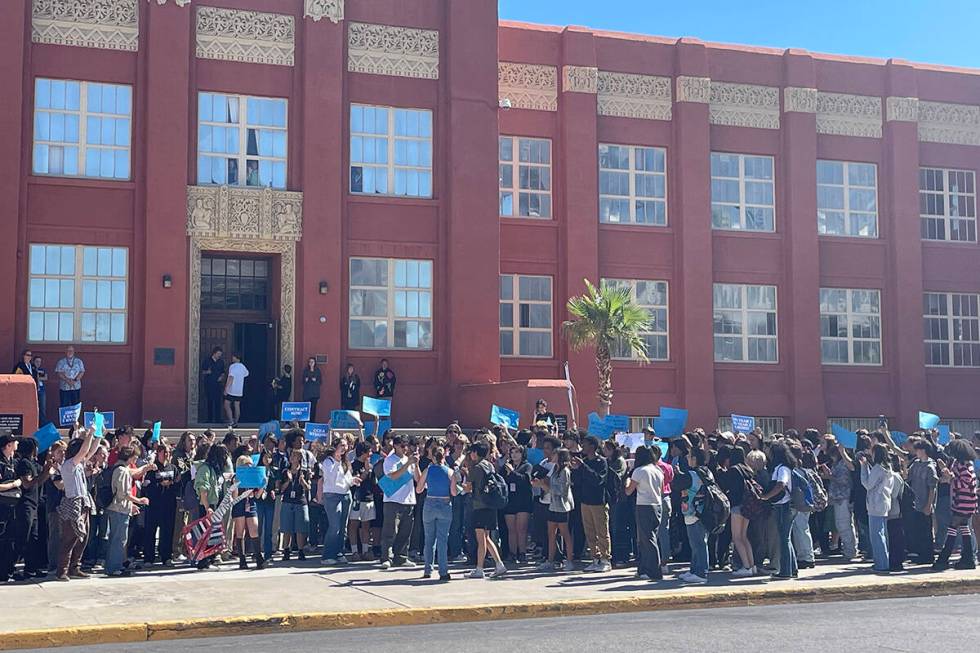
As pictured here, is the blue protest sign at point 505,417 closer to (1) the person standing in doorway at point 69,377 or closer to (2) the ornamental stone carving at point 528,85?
(1) the person standing in doorway at point 69,377

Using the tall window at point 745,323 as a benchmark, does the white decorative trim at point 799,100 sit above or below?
above

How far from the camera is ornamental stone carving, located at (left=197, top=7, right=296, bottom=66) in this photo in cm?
2730

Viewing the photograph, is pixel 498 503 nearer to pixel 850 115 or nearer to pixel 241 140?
pixel 241 140

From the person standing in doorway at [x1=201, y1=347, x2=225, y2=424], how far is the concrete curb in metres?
14.1

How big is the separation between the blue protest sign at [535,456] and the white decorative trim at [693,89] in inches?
652

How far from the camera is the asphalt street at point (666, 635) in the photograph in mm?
10828

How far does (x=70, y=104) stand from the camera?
26.4m

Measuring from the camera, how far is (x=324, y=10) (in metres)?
28.0

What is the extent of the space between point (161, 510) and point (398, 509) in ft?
11.0

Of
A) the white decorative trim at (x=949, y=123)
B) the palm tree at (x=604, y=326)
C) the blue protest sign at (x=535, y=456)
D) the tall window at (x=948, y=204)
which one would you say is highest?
the white decorative trim at (x=949, y=123)

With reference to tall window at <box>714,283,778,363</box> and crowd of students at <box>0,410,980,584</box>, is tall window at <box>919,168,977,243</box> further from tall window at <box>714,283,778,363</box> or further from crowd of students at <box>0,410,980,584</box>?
crowd of students at <box>0,410,980,584</box>

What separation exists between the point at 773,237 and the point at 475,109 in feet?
31.1

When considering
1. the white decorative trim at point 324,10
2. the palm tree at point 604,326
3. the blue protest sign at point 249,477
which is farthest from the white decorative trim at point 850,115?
the blue protest sign at point 249,477

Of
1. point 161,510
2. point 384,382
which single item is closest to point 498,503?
point 161,510
